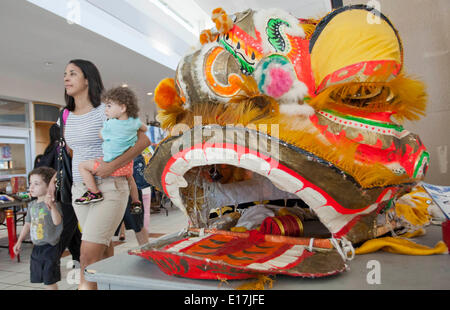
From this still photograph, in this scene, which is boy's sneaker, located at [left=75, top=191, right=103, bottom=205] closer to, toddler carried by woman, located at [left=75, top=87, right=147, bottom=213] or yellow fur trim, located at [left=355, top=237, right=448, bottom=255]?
toddler carried by woman, located at [left=75, top=87, right=147, bottom=213]

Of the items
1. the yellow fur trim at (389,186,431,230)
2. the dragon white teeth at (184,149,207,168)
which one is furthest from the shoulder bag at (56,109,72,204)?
the yellow fur trim at (389,186,431,230)

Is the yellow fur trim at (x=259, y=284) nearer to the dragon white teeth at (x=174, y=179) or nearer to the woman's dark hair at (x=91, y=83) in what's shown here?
the dragon white teeth at (x=174, y=179)

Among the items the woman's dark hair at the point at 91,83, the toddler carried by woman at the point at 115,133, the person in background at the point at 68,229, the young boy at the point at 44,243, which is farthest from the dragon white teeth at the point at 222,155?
the young boy at the point at 44,243

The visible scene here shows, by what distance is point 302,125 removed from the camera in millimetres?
682

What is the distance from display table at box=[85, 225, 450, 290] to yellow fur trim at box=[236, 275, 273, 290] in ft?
0.05

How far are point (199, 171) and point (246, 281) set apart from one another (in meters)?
0.45

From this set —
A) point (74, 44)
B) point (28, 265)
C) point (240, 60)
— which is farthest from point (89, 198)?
point (74, 44)

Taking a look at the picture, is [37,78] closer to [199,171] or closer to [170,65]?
[170,65]

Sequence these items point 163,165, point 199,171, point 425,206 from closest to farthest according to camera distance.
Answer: point 163,165, point 199,171, point 425,206

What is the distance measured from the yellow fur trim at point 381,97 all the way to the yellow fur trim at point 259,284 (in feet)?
1.27

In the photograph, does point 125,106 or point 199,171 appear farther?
point 125,106
